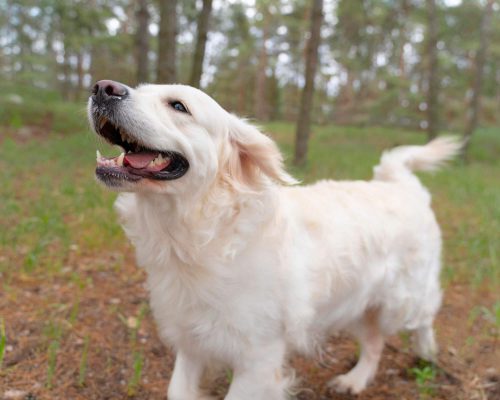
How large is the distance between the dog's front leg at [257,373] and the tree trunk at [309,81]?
22.0 feet

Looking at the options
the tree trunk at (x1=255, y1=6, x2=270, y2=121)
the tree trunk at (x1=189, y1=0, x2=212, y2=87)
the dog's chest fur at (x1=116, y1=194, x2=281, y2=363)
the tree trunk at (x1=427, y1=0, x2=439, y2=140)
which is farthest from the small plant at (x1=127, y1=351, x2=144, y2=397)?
the tree trunk at (x1=255, y1=6, x2=270, y2=121)

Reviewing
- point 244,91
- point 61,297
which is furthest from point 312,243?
point 244,91

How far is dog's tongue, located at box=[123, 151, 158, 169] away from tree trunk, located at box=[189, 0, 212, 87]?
→ 18.5ft

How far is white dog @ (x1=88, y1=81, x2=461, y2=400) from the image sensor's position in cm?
Answer: 197

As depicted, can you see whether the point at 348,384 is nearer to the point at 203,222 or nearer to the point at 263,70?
the point at 203,222

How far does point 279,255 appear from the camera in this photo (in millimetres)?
2145

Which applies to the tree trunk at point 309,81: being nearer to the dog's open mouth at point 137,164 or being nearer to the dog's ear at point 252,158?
the dog's ear at point 252,158

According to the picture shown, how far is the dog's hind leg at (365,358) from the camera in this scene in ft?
9.31

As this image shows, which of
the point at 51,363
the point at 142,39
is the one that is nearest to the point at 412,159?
the point at 51,363

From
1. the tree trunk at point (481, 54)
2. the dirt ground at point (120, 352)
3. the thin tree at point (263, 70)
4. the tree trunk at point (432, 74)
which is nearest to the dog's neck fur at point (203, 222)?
the dirt ground at point (120, 352)

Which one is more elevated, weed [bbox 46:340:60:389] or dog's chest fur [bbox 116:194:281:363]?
dog's chest fur [bbox 116:194:281:363]

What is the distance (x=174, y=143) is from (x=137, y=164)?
0.18 m

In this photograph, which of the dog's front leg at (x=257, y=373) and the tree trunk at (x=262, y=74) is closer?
the dog's front leg at (x=257, y=373)

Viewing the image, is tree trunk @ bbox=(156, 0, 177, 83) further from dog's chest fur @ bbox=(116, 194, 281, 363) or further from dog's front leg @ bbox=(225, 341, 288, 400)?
dog's front leg @ bbox=(225, 341, 288, 400)
